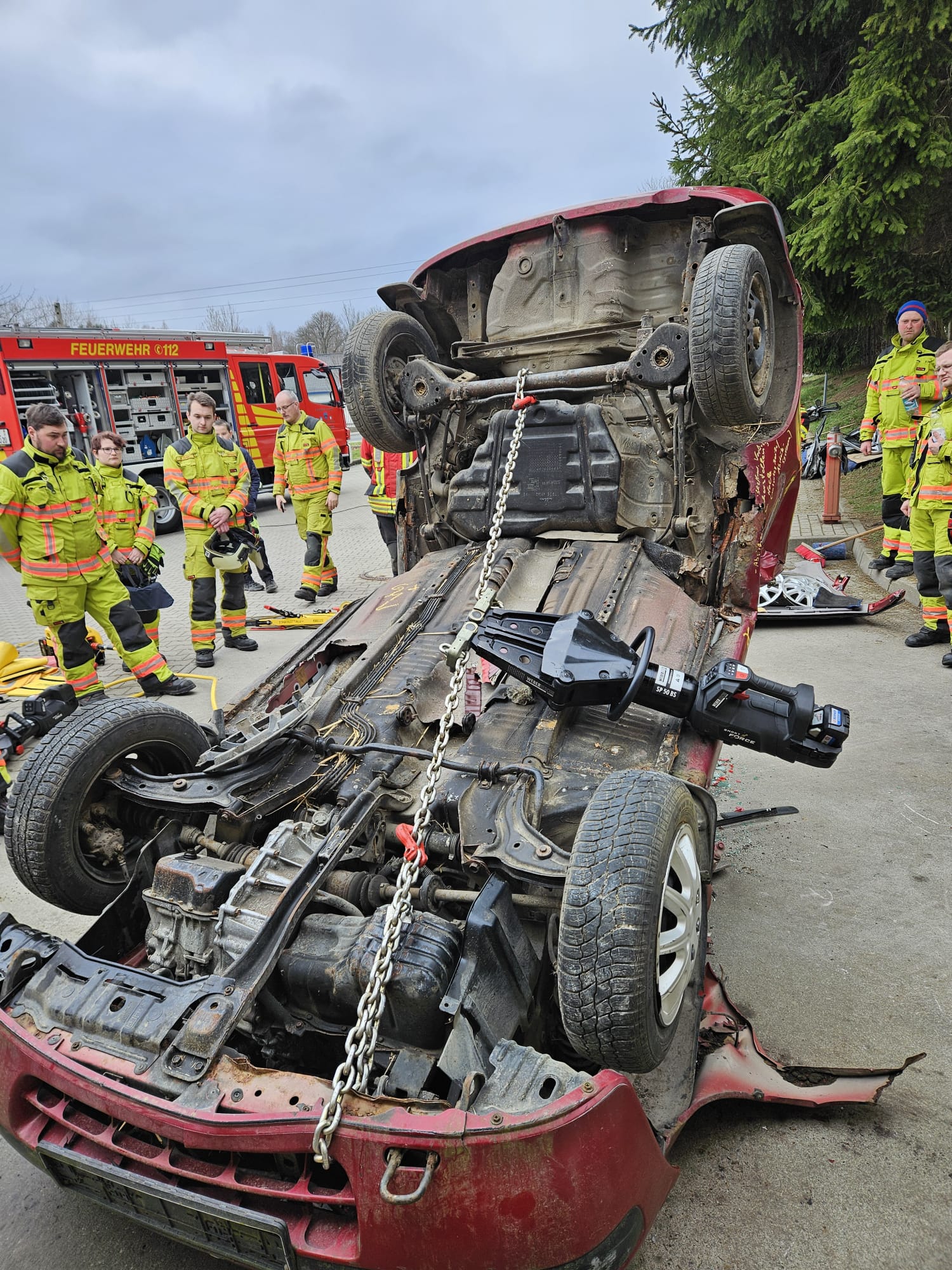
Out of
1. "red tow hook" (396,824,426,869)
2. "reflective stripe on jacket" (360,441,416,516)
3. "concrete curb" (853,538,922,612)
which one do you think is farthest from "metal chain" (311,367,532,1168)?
"reflective stripe on jacket" (360,441,416,516)

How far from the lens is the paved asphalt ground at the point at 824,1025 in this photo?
220 centimetres

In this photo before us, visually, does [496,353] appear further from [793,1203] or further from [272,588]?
[272,588]

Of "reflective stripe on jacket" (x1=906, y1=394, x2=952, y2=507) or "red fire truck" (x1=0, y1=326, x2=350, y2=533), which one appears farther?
"red fire truck" (x1=0, y1=326, x2=350, y2=533)

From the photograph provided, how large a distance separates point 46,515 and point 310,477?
149 inches

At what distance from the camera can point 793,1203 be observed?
2.26 metres

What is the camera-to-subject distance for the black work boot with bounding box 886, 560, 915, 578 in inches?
300

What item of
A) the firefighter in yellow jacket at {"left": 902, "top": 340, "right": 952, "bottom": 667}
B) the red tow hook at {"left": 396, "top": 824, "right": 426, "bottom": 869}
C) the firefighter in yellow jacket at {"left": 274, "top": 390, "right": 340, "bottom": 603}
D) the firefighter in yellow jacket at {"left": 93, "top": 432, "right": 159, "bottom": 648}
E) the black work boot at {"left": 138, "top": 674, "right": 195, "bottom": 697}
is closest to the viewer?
the red tow hook at {"left": 396, "top": 824, "right": 426, "bottom": 869}

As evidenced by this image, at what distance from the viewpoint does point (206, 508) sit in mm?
A: 7340

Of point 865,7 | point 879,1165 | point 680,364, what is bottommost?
point 879,1165

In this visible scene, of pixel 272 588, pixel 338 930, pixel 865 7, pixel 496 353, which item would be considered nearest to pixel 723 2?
pixel 865 7

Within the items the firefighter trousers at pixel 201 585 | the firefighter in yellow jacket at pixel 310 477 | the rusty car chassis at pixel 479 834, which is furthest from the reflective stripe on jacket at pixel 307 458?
the rusty car chassis at pixel 479 834

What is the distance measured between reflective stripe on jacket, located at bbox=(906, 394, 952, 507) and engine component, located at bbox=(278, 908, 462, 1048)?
5.44m

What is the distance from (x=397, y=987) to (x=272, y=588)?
8.13 m

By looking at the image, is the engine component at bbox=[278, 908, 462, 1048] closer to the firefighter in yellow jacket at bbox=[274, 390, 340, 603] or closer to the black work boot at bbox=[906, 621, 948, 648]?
the black work boot at bbox=[906, 621, 948, 648]
